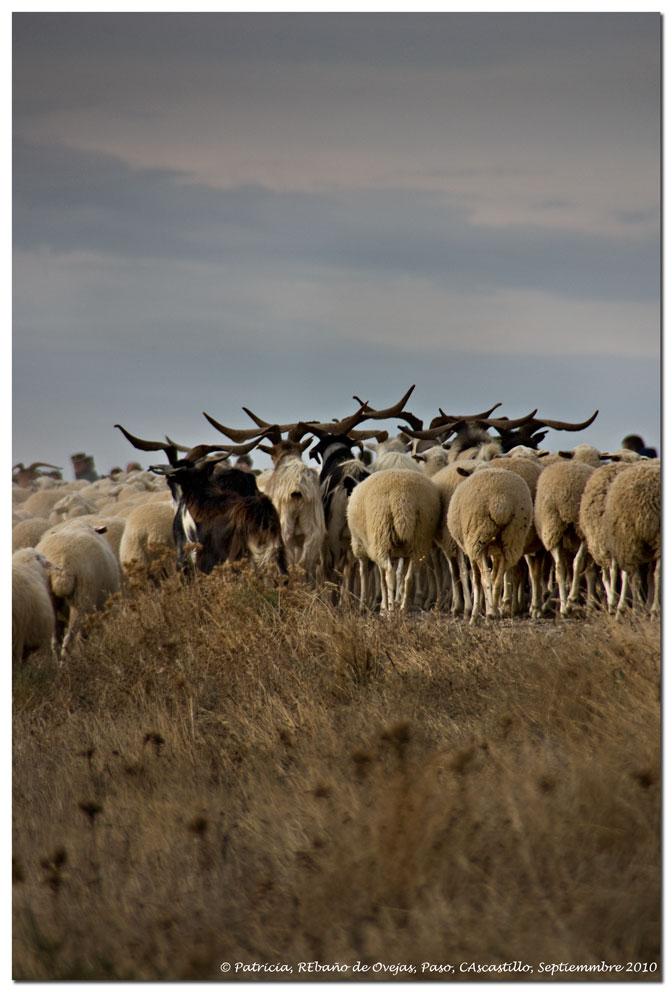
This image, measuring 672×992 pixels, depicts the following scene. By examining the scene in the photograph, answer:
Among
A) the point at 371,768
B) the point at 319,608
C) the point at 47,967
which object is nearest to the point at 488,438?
the point at 319,608

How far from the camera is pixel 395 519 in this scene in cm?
1430

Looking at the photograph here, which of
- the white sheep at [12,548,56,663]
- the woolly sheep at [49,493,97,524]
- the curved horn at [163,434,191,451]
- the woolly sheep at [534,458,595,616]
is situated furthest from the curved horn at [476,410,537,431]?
the white sheep at [12,548,56,663]

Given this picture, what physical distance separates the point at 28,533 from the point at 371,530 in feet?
13.5

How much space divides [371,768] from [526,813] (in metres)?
1.05

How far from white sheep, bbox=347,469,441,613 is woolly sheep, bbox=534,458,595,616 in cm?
133

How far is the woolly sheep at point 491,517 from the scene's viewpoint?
1357 cm

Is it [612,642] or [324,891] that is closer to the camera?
[324,891]

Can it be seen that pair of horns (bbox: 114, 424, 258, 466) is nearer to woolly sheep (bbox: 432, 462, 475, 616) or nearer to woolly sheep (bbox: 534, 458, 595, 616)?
woolly sheep (bbox: 432, 462, 475, 616)

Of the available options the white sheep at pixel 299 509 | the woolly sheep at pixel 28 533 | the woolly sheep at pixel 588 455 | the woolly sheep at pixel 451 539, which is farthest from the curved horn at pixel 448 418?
the woolly sheep at pixel 28 533

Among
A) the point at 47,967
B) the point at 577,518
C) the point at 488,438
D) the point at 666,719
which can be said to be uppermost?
the point at 488,438

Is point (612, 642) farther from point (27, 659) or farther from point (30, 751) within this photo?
point (27, 659)

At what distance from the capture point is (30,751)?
7.64 metres

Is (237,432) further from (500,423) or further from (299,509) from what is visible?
(500,423)

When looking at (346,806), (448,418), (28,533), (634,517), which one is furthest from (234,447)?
(346,806)
